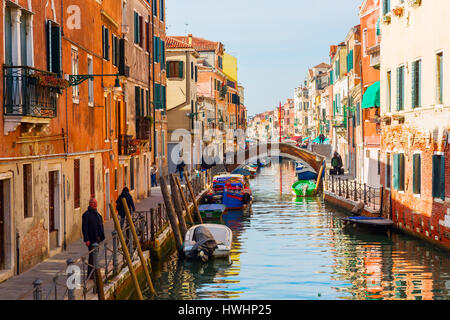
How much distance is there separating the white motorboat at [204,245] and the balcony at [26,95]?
6.85 metres

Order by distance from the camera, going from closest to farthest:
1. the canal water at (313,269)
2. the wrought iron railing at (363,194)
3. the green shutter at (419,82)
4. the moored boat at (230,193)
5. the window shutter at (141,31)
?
the canal water at (313,269) < the green shutter at (419,82) < the wrought iron railing at (363,194) < the window shutter at (141,31) < the moored boat at (230,193)

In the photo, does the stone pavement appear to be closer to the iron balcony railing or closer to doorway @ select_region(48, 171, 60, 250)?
doorway @ select_region(48, 171, 60, 250)

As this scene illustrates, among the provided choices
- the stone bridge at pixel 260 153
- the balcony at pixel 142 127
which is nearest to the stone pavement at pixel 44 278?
the balcony at pixel 142 127

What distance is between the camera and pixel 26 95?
13.1 meters

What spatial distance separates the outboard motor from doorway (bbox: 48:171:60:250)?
4.30 metres

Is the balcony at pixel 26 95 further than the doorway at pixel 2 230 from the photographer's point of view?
No

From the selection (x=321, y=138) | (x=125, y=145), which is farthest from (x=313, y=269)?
(x=321, y=138)

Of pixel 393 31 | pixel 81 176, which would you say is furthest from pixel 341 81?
pixel 81 176

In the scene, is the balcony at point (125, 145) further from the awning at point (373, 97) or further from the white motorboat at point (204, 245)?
the awning at point (373, 97)

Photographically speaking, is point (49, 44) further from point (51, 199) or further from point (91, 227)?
point (91, 227)

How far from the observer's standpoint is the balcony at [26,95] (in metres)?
12.8

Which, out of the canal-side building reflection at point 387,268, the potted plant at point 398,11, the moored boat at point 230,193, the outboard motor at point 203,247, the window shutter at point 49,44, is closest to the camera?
the window shutter at point 49,44

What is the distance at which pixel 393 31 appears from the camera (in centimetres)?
2398

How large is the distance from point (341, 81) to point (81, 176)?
120 feet
